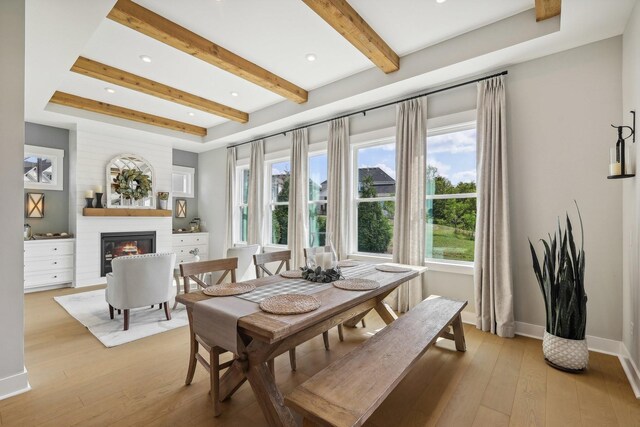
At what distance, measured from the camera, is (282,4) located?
252 cm

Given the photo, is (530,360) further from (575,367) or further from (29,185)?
(29,185)

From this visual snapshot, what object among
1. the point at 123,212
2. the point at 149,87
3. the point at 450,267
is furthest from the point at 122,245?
the point at 450,267

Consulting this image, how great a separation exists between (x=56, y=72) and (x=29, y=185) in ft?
8.79

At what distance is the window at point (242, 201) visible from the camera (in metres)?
Result: 6.19

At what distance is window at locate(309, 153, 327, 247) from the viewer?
189 inches

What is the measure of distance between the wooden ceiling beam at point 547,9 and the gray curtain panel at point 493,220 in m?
0.62

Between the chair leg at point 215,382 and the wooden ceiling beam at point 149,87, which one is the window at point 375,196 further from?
the chair leg at point 215,382

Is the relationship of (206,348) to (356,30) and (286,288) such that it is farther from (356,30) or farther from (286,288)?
(356,30)

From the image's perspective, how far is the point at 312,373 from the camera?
2283mm

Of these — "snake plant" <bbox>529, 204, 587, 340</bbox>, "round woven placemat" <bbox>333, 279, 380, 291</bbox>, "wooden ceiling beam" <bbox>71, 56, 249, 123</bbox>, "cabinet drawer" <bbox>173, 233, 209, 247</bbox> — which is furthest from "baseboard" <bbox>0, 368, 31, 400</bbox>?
"cabinet drawer" <bbox>173, 233, 209, 247</bbox>

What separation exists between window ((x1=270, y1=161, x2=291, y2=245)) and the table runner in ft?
10.8

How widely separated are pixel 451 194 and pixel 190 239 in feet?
17.8

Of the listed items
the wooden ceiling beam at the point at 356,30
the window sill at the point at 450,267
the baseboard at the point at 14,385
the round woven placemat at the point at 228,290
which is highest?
the wooden ceiling beam at the point at 356,30

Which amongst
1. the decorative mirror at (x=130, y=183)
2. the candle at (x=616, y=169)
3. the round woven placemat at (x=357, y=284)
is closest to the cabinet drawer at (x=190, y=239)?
the decorative mirror at (x=130, y=183)
